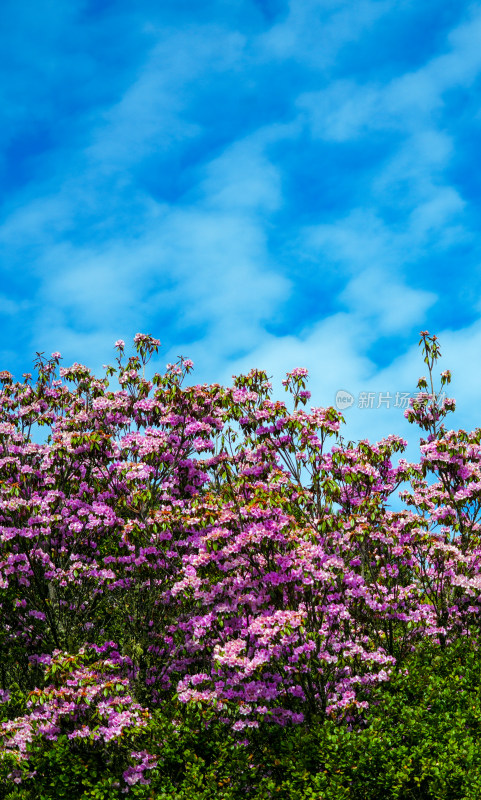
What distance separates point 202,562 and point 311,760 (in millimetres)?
3197

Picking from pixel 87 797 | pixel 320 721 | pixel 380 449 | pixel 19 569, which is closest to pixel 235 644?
pixel 320 721

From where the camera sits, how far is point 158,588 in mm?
12656

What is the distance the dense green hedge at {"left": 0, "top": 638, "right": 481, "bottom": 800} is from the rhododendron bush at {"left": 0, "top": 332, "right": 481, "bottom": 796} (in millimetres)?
286

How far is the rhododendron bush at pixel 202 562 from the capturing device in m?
9.73

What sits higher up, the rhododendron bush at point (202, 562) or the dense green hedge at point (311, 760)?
the rhododendron bush at point (202, 562)

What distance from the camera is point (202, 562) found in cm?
1013

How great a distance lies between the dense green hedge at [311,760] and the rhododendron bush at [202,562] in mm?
286

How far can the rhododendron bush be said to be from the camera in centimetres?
973

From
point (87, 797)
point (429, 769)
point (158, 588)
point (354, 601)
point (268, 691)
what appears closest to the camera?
point (429, 769)

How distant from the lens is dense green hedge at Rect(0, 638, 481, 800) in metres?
8.02

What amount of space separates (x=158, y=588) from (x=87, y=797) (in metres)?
4.41

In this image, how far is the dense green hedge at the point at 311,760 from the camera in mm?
8016

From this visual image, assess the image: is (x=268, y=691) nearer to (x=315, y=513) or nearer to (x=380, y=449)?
(x=315, y=513)

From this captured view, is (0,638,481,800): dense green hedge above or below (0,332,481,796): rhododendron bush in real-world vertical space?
below
